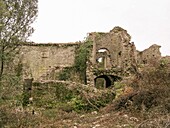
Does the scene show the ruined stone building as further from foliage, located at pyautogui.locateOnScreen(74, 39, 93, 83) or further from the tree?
the tree

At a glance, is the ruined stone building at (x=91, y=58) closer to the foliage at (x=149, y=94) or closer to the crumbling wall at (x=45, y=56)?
the crumbling wall at (x=45, y=56)

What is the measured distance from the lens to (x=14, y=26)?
13148 mm

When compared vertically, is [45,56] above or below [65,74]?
above

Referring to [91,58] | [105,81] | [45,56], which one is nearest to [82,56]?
[91,58]

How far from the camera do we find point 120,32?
30250 millimetres

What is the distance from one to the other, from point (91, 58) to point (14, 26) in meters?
14.3

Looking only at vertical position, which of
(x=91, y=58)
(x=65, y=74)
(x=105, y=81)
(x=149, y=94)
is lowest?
(x=149, y=94)

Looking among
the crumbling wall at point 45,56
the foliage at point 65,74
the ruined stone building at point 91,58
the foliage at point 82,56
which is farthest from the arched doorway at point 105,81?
the crumbling wall at point 45,56

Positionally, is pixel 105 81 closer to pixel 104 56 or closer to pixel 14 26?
pixel 104 56

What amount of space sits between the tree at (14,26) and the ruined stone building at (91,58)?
10.6 m

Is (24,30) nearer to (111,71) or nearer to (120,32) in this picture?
(111,71)

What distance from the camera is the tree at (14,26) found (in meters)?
12.5

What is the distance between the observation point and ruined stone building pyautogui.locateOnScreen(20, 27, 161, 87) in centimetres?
2516

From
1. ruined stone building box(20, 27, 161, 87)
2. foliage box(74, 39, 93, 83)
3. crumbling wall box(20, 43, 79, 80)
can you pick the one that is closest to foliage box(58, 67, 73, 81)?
ruined stone building box(20, 27, 161, 87)
